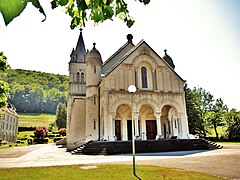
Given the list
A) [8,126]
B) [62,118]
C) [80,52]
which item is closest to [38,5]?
[80,52]

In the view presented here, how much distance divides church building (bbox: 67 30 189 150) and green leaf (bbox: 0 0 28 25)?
25.0 meters

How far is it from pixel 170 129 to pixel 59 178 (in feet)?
77.8

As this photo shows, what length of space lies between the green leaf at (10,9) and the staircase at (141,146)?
21398 millimetres

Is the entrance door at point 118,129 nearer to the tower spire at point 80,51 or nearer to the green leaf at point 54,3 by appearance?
the tower spire at point 80,51

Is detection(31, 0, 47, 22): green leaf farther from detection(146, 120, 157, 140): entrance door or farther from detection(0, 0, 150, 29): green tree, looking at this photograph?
detection(146, 120, 157, 140): entrance door

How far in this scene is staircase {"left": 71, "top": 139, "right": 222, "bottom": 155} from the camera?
2266 cm

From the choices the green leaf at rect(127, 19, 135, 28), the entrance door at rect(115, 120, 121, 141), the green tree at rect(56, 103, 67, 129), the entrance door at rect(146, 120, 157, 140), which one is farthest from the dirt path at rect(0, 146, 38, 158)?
the green tree at rect(56, 103, 67, 129)

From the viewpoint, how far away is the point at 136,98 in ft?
89.5

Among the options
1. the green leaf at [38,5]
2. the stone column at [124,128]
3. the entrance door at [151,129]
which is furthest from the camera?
the entrance door at [151,129]

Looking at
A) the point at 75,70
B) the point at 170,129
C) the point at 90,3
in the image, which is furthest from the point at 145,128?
the point at 90,3

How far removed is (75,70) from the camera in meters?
43.8

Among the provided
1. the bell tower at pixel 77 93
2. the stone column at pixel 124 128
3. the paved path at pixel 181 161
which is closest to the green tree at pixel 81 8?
the paved path at pixel 181 161

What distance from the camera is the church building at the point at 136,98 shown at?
27031mm

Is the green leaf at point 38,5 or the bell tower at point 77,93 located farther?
the bell tower at point 77,93
